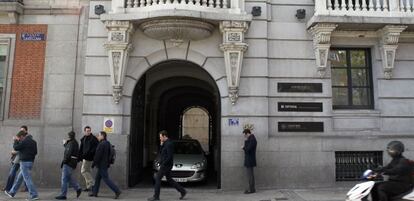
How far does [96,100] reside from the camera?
12.5m

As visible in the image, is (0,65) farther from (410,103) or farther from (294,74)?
(410,103)

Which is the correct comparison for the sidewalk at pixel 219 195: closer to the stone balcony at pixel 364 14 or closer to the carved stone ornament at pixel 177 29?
the carved stone ornament at pixel 177 29

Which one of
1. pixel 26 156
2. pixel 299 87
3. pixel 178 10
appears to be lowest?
pixel 26 156

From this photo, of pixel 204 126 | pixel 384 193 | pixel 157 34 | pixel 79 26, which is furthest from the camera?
pixel 204 126

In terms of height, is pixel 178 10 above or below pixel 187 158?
above

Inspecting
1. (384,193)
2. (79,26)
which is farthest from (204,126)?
(384,193)

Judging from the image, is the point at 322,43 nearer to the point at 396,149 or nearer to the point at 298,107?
the point at 298,107

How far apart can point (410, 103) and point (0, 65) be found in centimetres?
1374

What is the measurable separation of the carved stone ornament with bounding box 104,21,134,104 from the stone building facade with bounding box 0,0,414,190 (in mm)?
32

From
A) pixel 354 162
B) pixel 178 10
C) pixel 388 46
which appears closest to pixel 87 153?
pixel 178 10

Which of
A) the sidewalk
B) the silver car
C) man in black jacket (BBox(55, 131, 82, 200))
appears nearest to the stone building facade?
the sidewalk

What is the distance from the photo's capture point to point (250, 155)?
11.6 metres

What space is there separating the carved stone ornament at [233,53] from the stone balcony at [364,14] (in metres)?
2.32

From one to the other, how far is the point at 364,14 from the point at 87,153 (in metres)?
9.52
